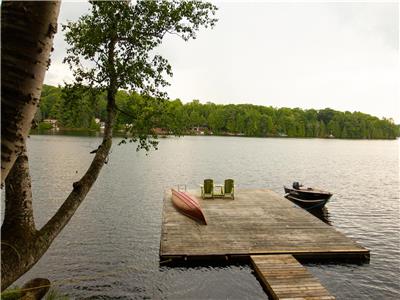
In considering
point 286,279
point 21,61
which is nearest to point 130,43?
point 21,61

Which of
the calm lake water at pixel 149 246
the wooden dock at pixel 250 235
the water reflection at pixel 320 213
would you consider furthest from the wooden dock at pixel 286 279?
the water reflection at pixel 320 213

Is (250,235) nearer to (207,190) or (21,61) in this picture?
(207,190)

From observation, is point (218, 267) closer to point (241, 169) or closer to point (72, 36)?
point (72, 36)

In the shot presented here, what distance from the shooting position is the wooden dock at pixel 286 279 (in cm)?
1232

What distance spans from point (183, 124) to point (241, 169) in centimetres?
5229

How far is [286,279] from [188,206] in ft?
32.7

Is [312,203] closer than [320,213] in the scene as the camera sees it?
Yes

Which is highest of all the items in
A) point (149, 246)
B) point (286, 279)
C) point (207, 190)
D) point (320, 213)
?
point (207, 190)

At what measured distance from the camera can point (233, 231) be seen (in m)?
19.4

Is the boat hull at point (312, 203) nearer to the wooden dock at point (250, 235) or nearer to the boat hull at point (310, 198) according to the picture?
the boat hull at point (310, 198)

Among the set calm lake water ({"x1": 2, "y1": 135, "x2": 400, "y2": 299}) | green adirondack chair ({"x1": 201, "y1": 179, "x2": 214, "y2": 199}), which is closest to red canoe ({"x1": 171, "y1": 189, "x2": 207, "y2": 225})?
calm lake water ({"x1": 2, "y1": 135, "x2": 400, "y2": 299})

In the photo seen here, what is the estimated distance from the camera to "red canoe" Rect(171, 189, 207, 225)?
21.1 metres

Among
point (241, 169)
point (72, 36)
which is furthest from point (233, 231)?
point (241, 169)

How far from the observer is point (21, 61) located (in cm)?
258
